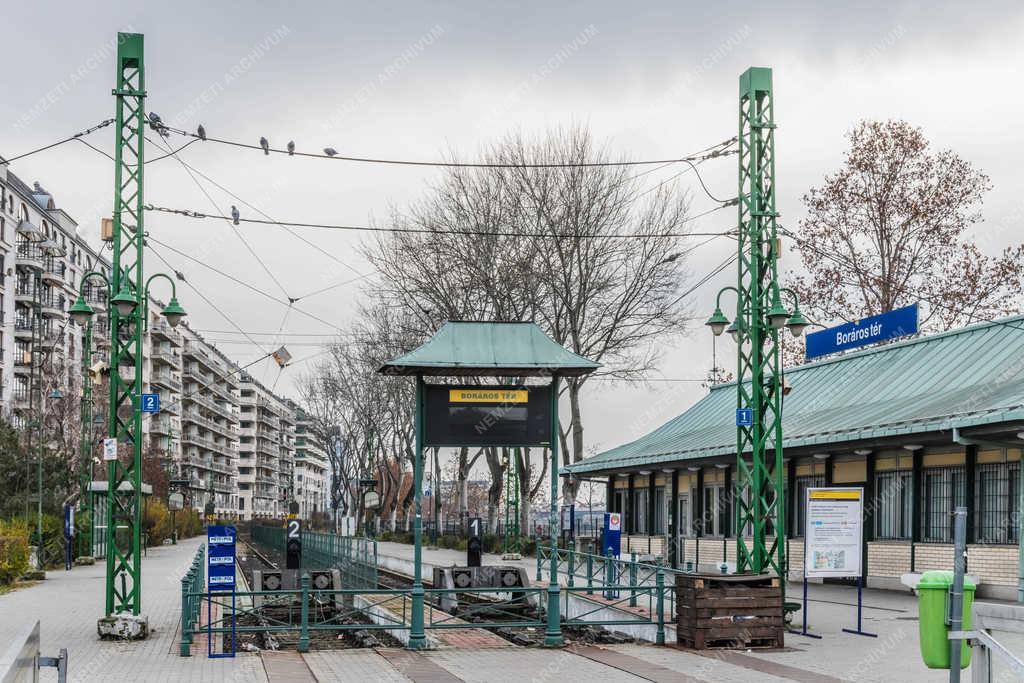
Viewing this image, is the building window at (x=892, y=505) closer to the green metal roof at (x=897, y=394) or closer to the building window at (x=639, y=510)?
the green metal roof at (x=897, y=394)

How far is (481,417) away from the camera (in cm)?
1841

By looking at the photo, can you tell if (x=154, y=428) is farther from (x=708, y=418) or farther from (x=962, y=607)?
(x=962, y=607)

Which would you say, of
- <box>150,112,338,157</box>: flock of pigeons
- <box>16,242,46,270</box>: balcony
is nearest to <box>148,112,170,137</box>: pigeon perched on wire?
<box>150,112,338,157</box>: flock of pigeons

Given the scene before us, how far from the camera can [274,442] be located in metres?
199

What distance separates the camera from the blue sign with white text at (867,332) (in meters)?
20.1

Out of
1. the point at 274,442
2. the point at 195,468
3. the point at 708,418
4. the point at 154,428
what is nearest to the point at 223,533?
the point at 708,418

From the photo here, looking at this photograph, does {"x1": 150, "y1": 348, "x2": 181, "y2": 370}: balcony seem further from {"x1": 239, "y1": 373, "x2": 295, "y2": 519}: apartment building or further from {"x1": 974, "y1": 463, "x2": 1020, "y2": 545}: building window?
{"x1": 974, "y1": 463, "x2": 1020, "y2": 545}: building window

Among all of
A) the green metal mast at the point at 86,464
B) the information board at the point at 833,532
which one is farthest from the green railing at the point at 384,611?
the green metal mast at the point at 86,464

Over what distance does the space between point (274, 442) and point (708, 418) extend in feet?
537

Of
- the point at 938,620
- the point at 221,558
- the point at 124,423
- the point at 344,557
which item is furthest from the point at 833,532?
the point at 344,557

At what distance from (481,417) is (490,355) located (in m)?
1.10

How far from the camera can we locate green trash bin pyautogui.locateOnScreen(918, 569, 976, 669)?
782cm

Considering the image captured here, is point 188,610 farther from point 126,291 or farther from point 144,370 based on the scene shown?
point 144,370

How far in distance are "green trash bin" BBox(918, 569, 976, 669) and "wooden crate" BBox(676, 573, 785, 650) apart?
9.02m
